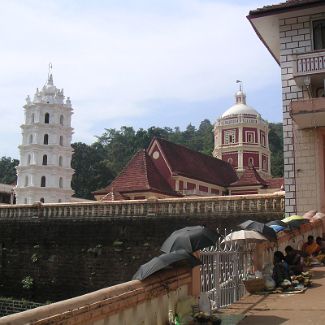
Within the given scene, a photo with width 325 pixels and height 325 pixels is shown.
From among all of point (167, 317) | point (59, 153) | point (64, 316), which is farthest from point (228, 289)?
point (59, 153)

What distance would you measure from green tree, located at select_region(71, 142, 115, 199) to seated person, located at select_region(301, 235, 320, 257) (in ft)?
170

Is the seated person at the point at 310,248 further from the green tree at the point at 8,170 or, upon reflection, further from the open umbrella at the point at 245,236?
the green tree at the point at 8,170

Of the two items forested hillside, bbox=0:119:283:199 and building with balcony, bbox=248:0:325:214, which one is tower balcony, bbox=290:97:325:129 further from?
forested hillside, bbox=0:119:283:199

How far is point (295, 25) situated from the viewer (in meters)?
15.3

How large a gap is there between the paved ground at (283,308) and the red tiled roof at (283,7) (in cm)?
929

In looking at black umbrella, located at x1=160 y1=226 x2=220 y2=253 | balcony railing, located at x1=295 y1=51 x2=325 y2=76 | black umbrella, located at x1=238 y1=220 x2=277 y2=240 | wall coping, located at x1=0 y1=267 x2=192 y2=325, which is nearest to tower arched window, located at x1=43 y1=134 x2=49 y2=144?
balcony railing, located at x1=295 y1=51 x2=325 y2=76

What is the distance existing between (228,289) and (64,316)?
174 inches

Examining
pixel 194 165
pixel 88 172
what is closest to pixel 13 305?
pixel 194 165

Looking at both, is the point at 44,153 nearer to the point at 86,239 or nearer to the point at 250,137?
the point at 250,137

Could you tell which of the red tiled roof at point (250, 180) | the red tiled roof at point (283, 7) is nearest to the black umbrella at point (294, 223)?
the red tiled roof at point (283, 7)

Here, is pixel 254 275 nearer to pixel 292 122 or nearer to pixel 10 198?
pixel 292 122

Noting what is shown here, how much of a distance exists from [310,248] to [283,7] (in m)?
7.50

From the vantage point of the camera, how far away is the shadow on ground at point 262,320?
20.1 ft

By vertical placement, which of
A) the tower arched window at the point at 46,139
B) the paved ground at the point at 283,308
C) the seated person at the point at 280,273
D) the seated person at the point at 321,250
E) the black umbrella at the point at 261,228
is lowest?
the paved ground at the point at 283,308
